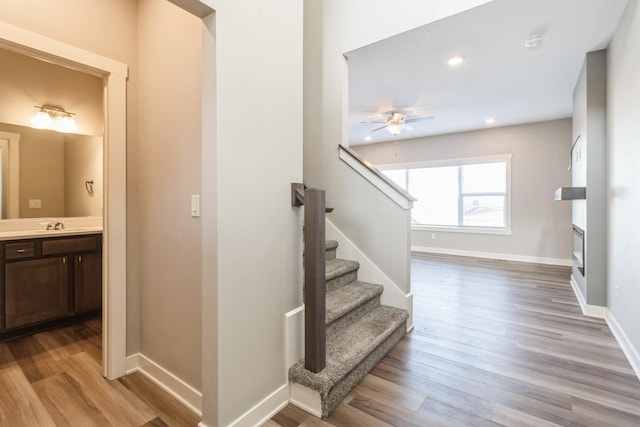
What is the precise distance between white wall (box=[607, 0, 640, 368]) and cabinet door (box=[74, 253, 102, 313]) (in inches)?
179

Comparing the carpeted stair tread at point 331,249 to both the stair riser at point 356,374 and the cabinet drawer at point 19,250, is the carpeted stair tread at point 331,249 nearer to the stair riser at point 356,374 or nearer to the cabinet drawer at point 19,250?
the stair riser at point 356,374

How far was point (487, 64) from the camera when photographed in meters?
3.24

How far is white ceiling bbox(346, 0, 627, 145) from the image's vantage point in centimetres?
238

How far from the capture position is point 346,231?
9.48 feet

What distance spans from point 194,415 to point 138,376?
64 centimetres

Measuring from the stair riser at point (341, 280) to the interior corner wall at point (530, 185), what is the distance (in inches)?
178

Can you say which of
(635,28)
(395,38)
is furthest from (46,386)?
(635,28)

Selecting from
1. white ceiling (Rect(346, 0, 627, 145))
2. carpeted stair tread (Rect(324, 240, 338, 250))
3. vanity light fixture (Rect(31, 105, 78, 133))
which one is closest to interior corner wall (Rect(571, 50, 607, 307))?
white ceiling (Rect(346, 0, 627, 145))

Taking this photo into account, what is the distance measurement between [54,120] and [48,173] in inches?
22.8

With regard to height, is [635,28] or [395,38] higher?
[395,38]

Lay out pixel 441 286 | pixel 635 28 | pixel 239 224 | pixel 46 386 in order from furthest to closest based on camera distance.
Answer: pixel 441 286, pixel 635 28, pixel 46 386, pixel 239 224

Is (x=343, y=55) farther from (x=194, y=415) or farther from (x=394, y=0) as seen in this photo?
(x=194, y=415)

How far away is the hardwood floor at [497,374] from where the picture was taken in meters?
1.56

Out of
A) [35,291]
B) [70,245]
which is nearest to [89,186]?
[70,245]
